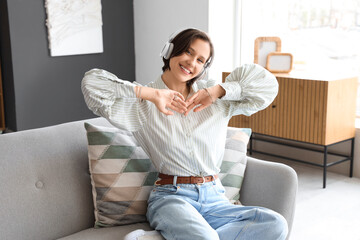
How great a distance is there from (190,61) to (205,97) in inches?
6.4

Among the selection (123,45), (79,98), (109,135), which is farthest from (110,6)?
(109,135)

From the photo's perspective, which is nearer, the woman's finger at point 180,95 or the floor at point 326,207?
the woman's finger at point 180,95

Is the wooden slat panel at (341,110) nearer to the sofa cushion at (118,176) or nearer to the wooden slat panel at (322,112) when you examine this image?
the wooden slat panel at (322,112)

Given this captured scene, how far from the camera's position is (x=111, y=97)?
6.23 ft

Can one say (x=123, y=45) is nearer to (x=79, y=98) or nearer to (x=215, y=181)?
(x=79, y=98)

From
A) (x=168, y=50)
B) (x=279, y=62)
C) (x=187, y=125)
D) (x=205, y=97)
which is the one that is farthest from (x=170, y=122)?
(x=279, y=62)

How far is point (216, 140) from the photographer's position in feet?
6.70

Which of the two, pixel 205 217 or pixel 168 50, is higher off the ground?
pixel 168 50

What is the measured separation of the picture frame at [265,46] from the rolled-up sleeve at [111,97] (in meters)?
2.26

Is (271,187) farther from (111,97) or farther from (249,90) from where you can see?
(111,97)

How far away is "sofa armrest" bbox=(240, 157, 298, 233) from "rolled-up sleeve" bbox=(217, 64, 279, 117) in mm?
269

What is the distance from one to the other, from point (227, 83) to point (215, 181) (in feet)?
1.38

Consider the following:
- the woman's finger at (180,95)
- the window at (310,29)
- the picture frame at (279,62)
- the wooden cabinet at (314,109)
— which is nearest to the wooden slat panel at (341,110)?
the wooden cabinet at (314,109)

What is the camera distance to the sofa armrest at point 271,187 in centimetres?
201
